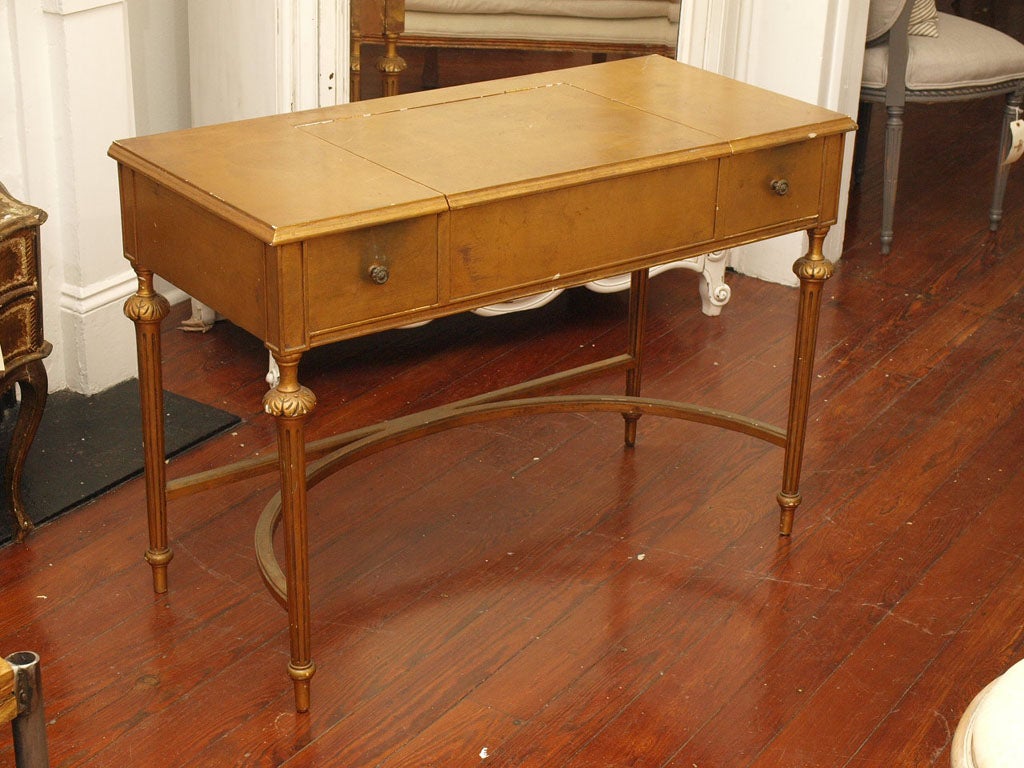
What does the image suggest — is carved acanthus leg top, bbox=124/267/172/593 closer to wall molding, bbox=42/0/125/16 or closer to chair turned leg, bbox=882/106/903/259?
wall molding, bbox=42/0/125/16

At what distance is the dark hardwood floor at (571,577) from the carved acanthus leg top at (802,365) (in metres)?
0.10

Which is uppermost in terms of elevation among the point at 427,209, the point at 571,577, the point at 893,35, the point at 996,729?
the point at 427,209

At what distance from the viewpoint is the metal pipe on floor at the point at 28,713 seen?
5.81ft

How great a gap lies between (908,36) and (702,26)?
90 centimetres

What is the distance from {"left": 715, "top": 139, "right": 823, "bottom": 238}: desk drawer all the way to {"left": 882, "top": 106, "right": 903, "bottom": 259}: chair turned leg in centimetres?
199

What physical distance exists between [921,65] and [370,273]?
290 centimetres

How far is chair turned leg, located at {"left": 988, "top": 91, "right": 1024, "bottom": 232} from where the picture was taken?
481 cm

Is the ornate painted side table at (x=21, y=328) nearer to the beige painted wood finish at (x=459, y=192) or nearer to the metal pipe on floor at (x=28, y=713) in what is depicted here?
the beige painted wood finish at (x=459, y=192)

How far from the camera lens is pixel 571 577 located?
3.00m

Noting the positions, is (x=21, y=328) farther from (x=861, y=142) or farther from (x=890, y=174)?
(x=861, y=142)

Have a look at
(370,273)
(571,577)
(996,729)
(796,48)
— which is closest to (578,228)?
(370,273)

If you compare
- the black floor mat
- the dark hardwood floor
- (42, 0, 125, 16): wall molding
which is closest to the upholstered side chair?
the dark hardwood floor

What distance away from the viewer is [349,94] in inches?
142

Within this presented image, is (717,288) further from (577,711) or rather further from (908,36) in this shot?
(577,711)
